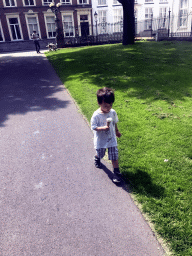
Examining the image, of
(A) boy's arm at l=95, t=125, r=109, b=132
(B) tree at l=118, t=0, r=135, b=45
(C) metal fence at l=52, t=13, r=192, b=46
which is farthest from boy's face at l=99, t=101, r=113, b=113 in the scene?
(C) metal fence at l=52, t=13, r=192, b=46

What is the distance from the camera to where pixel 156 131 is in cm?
439

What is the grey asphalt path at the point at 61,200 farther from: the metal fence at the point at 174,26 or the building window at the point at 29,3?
the building window at the point at 29,3

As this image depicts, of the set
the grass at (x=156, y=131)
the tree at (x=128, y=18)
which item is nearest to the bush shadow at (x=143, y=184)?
the grass at (x=156, y=131)

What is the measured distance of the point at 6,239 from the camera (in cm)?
233

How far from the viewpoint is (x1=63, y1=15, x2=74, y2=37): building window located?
32.5m

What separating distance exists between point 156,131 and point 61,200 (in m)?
2.60

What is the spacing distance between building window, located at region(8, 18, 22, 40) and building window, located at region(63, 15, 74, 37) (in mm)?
7332

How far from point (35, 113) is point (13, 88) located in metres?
3.41

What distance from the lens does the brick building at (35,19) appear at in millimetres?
29844

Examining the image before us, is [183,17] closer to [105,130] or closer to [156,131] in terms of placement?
[156,131]

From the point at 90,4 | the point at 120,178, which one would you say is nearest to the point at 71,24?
the point at 90,4

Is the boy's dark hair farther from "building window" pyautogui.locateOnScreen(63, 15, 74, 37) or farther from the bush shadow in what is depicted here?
"building window" pyautogui.locateOnScreen(63, 15, 74, 37)

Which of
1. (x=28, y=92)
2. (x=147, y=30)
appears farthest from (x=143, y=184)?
(x=147, y=30)

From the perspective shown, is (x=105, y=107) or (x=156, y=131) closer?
(x=105, y=107)
